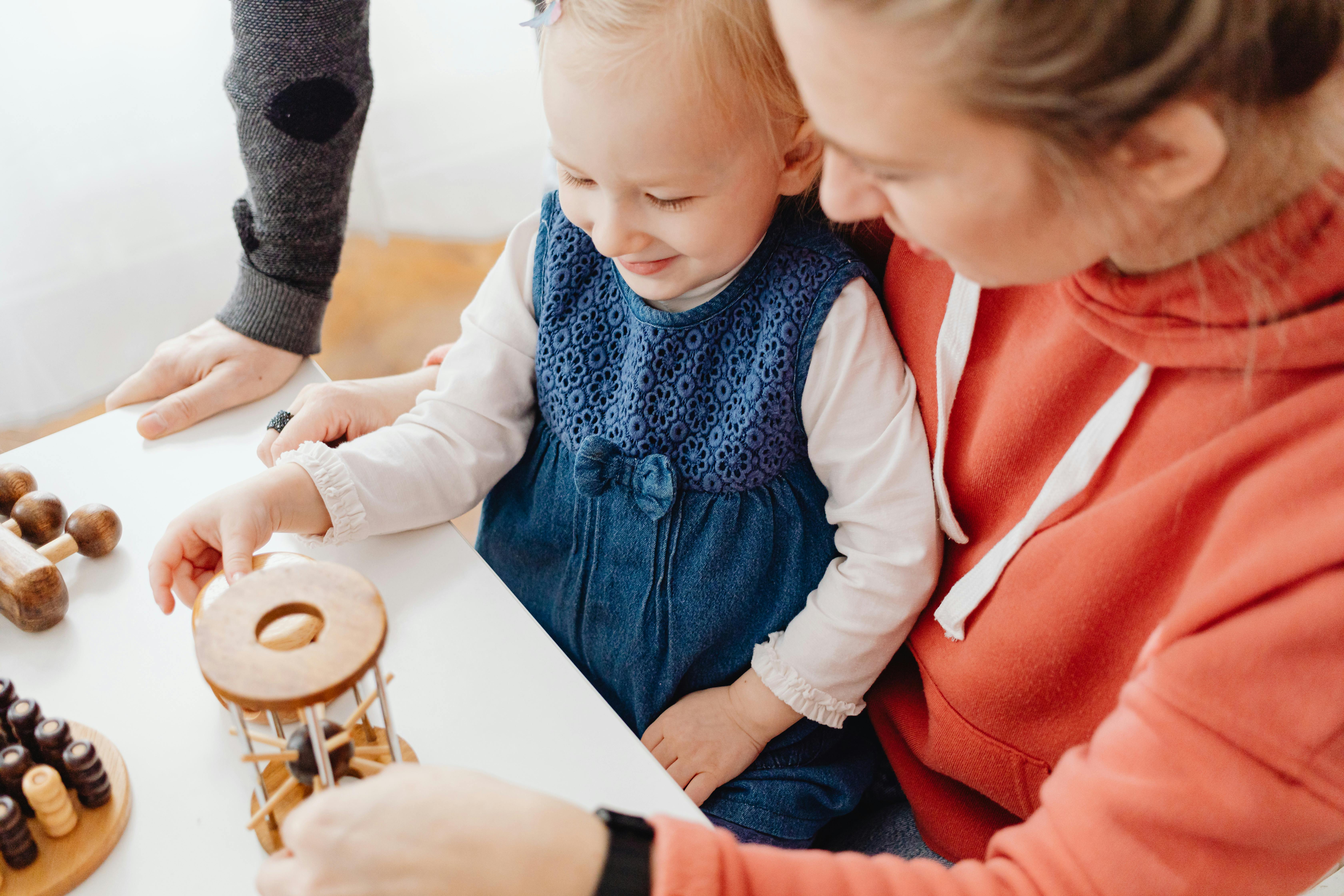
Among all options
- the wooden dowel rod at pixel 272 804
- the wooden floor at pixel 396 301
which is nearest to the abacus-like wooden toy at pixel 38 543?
the wooden dowel rod at pixel 272 804

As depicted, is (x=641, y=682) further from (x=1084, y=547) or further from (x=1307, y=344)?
(x=1307, y=344)

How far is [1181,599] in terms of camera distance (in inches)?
20.1

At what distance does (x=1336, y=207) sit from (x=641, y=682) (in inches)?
24.2

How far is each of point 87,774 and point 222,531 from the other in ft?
0.62

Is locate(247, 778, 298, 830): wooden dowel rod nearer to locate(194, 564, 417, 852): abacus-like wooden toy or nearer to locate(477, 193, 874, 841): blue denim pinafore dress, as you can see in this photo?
locate(194, 564, 417, 852): abacus-like wooden toy

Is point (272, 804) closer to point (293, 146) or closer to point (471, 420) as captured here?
point (471, 420)

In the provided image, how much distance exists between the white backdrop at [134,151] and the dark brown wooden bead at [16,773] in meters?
1.16

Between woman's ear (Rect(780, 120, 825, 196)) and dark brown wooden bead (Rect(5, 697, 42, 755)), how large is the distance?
0.60 meters

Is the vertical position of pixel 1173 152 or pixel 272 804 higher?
pixel 1173 152

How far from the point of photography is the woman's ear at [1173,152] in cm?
42

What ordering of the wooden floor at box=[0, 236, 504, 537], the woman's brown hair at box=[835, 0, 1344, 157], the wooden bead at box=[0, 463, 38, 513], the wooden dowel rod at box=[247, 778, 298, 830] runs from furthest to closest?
the wooden floor at box=[0, 236, 504, 537]
the wooden bead at box=[0, 463, 38, 513]
the wooden dowel rod at box=[247, 778, 298, 830]
the woman's brown hair at box=[835, 0, 1344, 157]

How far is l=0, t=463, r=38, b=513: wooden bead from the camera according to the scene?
0.74 meters

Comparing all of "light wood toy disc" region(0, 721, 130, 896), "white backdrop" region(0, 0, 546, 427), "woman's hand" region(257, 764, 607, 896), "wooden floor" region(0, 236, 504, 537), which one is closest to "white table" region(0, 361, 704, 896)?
"light wood toy disc" region(0, 721, 130, 896)

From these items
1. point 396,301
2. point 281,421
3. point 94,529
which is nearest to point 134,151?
point 396,301
